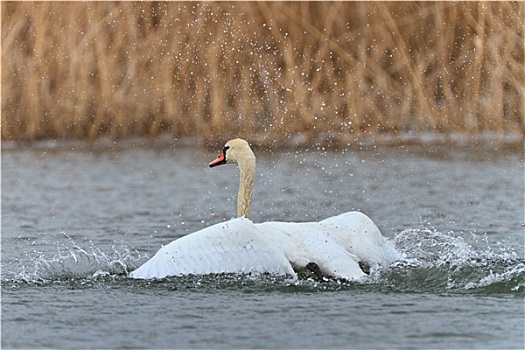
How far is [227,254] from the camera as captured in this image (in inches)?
267

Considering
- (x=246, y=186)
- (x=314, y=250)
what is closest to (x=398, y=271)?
(x=314, y=250)

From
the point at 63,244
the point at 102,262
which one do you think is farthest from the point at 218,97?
the point at 102,262

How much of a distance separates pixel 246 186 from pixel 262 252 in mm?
1337

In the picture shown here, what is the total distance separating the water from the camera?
5965 millimetres

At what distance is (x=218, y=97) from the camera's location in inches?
541

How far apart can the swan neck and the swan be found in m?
0.88

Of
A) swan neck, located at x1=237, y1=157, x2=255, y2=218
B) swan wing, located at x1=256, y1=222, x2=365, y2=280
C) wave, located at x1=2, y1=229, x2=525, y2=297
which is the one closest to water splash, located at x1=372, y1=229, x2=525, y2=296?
wave, located at x1=2, y1=229, x2=525, y2=297

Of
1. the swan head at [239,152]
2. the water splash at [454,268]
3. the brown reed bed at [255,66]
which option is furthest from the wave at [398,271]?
the brown reed bed at [255,66]

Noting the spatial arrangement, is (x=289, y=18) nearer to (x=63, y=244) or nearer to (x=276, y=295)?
(x=63, y=244)

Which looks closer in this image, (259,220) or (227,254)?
(227,254)

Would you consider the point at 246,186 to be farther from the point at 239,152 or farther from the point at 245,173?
the point at 239,152

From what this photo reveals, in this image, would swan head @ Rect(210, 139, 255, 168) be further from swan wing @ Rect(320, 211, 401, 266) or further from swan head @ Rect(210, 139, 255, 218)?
swan wing @ Rect(320, 211, 401, 266)

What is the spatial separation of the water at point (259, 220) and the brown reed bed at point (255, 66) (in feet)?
1.50

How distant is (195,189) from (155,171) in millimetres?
1312
